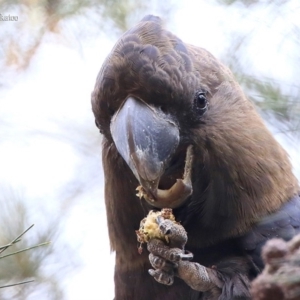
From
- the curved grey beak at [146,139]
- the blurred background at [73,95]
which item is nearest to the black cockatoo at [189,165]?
the curved grey beak at [146,139]

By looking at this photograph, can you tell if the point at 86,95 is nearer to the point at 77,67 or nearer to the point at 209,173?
the point at 77,67

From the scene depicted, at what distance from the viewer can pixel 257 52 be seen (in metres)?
2.01

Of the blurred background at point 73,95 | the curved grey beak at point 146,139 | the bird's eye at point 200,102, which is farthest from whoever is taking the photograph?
the blurred background at point 73,95

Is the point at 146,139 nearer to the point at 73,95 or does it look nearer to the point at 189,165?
the point at 189,165

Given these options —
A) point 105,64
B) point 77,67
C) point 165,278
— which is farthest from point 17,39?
point 165,278

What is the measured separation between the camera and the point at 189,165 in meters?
1.46

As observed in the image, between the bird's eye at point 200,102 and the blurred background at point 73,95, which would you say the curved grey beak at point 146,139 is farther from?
the blurred background at point 73,95

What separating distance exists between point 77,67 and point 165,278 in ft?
5.34

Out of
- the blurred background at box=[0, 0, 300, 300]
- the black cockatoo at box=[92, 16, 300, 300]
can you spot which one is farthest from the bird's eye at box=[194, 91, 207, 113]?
the blurred background at box=[0, 0, 300, 300]

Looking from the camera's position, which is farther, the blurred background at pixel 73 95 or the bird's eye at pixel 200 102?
the blurred background at pixel 73 95

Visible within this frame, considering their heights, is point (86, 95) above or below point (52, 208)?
above

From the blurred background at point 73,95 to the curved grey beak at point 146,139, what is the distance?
543 millimetres

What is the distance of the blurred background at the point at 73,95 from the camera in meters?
1.95

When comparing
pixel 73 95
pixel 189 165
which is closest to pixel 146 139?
pixel 189 165
